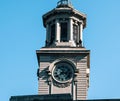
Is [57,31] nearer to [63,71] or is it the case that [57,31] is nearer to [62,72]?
[63,71]

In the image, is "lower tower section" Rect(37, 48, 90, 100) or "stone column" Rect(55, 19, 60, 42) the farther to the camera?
"stone column" Rect(55, 19, 60, 42)

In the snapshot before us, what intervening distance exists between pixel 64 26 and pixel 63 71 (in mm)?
6578

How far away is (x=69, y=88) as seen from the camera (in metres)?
82.8

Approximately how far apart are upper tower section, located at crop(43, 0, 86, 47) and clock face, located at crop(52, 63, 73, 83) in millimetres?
3209

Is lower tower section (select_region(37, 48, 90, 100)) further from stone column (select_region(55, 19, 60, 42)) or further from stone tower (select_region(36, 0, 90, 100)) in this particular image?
stone column (select_region(55, 19, 60, 42))

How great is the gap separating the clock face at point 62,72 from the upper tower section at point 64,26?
10.5 feet

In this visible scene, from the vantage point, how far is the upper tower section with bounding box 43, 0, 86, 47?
86688mm

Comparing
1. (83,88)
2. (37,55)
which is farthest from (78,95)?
(37,55)

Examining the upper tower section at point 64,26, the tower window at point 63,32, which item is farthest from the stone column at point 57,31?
the tower window at point 63,32

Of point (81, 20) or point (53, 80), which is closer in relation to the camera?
point (53, 80)

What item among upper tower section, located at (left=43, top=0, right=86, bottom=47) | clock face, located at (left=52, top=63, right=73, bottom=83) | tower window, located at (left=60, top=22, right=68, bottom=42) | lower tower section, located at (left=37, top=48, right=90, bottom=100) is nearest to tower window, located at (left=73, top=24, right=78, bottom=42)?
upper tower section, located at (left=43, top=0, right=86, bottom=47)

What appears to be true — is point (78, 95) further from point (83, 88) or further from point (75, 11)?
point (75, 11)

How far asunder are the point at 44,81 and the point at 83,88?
14.5ft

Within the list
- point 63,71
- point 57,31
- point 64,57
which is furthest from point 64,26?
point 63,71
